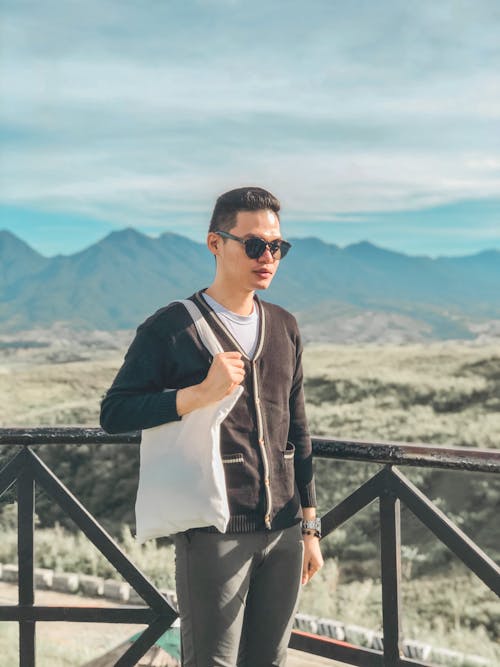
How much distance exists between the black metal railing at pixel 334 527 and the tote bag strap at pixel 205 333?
23.8 inches

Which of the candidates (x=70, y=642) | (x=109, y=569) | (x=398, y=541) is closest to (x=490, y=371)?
(x=109, y=569)

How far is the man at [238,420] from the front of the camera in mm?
2076

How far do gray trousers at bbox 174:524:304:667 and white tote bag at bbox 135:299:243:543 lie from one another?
9 centimetres

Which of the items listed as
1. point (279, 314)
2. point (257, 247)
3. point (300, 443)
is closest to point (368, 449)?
point (300, 443)

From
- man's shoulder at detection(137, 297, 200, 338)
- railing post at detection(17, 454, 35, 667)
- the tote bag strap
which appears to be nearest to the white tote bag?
the tote bag strap

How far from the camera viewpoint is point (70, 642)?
217 inches

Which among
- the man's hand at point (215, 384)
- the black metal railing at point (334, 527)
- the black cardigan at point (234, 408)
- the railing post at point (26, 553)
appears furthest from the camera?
the railing post at point (26, 553)

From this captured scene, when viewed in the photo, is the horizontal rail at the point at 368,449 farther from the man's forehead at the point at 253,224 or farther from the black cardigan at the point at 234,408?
the man's forehead at the point at 253,224

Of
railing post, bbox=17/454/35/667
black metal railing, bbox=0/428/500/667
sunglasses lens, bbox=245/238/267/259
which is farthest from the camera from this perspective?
railing post, bbox=17/454/35/667

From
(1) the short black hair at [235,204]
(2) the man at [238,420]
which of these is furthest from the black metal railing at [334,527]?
(1) the short black hair at [235,204]

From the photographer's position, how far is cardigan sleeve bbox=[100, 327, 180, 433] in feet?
6.77

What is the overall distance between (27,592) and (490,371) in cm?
1773

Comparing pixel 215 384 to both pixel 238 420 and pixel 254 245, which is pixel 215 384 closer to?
pixel 238 420

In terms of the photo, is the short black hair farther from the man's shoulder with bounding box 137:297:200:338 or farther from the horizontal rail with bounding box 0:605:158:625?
the horizontal rail with bounding box 0:605:158:625
